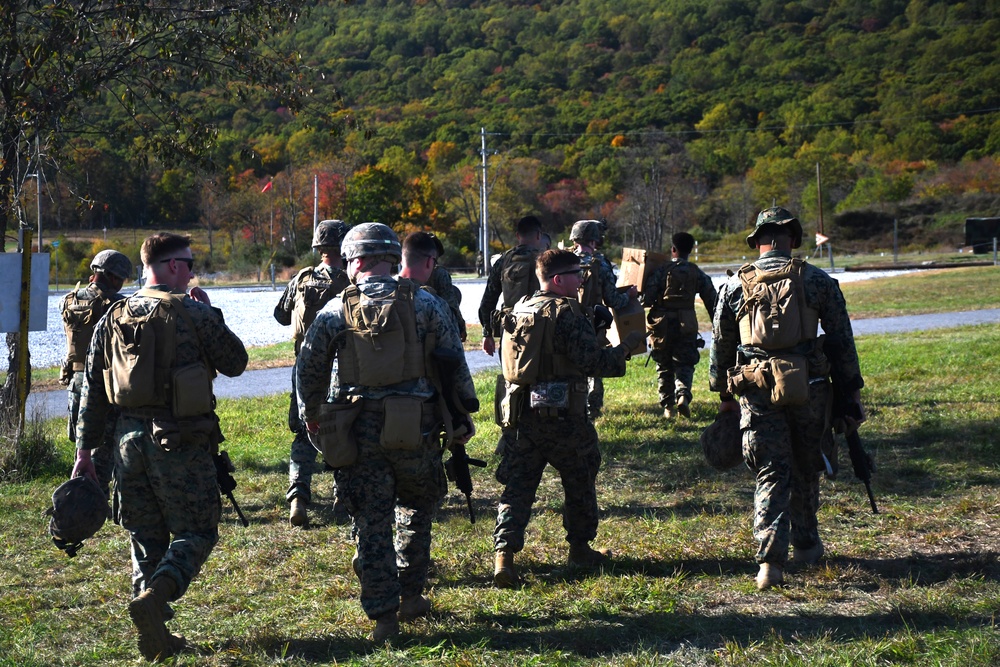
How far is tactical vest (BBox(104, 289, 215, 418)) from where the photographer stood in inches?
196

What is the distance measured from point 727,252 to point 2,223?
180 ft

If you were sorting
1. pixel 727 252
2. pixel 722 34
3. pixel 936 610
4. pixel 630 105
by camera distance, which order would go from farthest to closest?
pixel 722 34 < pixel 630 105 < pixel 727 252 < pixel 936 610

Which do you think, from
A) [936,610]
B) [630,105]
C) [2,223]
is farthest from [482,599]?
[630,105]

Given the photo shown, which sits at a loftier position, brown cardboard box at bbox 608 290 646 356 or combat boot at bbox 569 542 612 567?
brown cardboard box at bbox 608 290 646 356

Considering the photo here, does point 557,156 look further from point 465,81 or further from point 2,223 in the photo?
point 2,223

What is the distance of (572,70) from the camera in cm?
12950

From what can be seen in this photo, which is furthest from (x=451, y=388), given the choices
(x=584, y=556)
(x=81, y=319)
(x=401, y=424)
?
(x=81, y=319)

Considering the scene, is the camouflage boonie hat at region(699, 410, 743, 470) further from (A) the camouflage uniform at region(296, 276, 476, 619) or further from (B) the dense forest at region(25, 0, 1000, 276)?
(B) the dense forest at region(25, 0, 1000, 276)

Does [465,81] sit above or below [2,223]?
above

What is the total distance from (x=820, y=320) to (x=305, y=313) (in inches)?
143

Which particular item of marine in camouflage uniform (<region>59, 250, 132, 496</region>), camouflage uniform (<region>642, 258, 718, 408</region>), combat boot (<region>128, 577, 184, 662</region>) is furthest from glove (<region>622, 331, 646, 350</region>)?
camouflage uniform (<region>642, 258, 718, 408</region>)

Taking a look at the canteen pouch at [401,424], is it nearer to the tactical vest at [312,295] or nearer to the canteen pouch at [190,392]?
the canteen pouch at [190,392]

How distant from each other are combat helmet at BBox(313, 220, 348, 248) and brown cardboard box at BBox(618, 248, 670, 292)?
3466 mm

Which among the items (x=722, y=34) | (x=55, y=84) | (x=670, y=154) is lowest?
(x=55, y=84)
